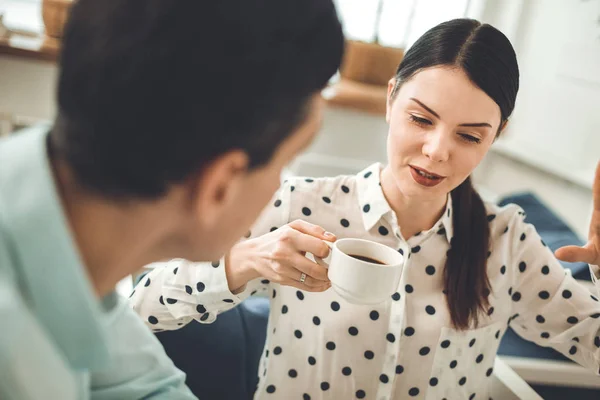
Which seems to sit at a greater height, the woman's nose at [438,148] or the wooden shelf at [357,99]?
the woman's nose at [438,148]

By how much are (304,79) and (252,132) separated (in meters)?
0.07

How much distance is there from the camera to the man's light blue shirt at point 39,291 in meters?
0.39

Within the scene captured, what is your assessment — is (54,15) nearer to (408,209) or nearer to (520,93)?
(408,209)

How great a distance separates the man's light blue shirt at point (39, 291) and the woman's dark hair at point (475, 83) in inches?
29.2

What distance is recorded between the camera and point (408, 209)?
1114 millimetres

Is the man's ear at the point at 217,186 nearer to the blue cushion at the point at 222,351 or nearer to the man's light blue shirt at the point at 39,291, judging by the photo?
the man's light blue shirt at the point at 39,291

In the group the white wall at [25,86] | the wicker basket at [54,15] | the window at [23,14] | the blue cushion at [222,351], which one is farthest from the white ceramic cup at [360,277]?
the window at [23,14]

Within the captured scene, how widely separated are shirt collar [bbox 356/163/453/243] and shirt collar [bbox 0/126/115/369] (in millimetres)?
717

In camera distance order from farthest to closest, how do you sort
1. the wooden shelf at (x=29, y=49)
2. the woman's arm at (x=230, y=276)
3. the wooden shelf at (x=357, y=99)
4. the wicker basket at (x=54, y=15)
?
the wooden shelf at (x=357, y=99) < the wicker basket at (x=54, y=15) < the wooden shelf at (x=29, y=49) < the woman's arm at (x=230, y=276)

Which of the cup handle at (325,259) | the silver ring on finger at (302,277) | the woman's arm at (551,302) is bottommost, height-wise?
the woman's arm at (551,302)

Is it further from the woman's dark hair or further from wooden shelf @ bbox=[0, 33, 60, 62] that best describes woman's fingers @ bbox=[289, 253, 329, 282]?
wooden shelf @ bbox=[0, 33, 60, 62]

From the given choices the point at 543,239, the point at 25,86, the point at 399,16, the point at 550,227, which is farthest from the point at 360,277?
the point at 399,16

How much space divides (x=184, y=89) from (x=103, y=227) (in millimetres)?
150

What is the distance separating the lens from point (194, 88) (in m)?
0.42
